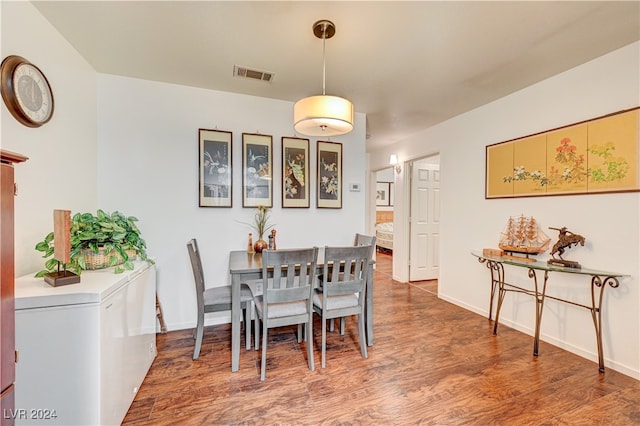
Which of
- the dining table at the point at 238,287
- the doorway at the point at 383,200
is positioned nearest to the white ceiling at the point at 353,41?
the dining table at the point at 238,287

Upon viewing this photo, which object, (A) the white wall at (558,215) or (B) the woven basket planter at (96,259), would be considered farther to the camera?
(A) the white wall at (558,215)

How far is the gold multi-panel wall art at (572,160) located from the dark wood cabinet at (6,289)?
3592 millimetres

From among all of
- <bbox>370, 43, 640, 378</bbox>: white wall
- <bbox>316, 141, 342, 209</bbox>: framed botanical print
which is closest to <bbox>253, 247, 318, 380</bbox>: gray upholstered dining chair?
<bbox>316, 141, 342, 209</bbox>: framed botanical print

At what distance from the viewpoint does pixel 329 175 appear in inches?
134

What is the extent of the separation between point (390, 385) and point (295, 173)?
2282mm

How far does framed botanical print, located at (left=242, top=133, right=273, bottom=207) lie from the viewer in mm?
3039

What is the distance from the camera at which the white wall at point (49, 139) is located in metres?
1.63

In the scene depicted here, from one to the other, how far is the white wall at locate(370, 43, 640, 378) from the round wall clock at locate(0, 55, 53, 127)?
162 inches

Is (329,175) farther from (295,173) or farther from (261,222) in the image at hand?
(261,222)

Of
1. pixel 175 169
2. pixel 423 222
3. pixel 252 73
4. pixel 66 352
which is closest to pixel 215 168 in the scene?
pixel 175 169

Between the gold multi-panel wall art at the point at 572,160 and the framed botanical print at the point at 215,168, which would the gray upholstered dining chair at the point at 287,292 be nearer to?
the framed botanical print at the point at 215,168

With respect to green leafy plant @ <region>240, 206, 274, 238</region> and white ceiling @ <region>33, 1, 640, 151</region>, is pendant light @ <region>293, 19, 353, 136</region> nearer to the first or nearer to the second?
white ceiling @ <region>33, 1, 640, 151</region>

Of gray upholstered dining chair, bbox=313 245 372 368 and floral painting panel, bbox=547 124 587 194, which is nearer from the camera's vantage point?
gray upholstered dining chair, bbox=313 245 372 368

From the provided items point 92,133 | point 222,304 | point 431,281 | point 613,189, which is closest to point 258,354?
point 222,304
